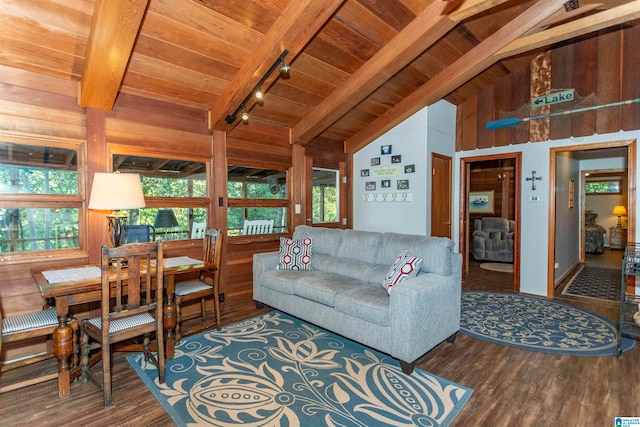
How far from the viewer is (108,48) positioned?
8.07 ft

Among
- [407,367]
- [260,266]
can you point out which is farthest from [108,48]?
[407,367]

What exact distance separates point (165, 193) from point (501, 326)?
12.9ft

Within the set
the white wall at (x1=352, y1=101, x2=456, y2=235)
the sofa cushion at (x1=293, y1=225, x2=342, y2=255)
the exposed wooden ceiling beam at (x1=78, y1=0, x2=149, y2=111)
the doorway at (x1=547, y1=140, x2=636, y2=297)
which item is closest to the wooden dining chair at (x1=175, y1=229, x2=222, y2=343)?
the sofa cushion at (x1=293, y1=225, x2=342, y2=255)

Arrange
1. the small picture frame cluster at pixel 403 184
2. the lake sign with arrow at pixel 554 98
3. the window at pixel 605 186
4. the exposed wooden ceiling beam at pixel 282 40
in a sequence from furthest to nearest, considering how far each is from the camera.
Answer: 1. the window at pixel 605 186
2. the small picture frame cluster at pixel 403 184
3. the lake sign with arrow at pixel 554 98
4. the exposed wooden ceiling beam at pixel 282 40

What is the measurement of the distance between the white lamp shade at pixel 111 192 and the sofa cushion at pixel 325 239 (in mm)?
2067

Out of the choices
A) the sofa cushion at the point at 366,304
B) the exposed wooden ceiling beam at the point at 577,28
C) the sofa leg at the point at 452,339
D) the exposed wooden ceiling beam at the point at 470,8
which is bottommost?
the sofa leg at the point at 452,339

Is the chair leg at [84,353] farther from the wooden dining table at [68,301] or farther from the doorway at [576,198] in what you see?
the doorway at [576,198]

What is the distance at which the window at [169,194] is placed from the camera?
134 inches

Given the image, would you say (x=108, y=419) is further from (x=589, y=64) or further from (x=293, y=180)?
(x=589, y=64)

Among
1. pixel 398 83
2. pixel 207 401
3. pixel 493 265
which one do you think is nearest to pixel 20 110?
pixel 207 401

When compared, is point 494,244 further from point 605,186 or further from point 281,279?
point 281,279

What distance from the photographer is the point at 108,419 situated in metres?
1.97

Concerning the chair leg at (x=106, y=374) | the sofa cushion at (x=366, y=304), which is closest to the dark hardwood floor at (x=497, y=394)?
the chair leg at (x=106, y=374)

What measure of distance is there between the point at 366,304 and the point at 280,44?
2.37 meters
